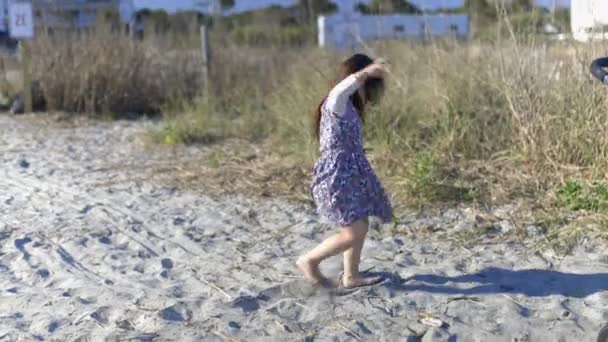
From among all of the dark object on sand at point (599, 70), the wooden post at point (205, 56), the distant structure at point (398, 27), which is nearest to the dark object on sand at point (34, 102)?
the wooden post at point (205, 56)

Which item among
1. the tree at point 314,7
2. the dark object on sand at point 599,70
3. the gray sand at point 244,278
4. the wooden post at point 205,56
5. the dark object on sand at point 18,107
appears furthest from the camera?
the tree at point 314,7

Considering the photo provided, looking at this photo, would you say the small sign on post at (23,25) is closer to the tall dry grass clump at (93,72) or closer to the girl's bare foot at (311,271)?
the tall dry grass clump at (93,72)

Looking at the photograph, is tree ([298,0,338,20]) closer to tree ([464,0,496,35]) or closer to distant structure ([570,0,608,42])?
tree ([464,0,496,35])

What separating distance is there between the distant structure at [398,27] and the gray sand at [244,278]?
3.29m

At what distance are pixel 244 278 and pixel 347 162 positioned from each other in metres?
1.08

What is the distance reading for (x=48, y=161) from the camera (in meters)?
9.62

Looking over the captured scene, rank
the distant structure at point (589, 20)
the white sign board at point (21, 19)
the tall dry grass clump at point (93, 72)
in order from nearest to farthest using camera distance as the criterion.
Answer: the distant structure at point (589, 20) → the white sign board at point (21, 19) → the tall dry grass clump at point (93, 72)

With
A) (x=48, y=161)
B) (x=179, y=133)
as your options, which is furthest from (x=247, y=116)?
(x=48, y=161)

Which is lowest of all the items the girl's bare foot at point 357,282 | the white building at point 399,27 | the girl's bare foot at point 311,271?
the girl's bare foot at point 357,282

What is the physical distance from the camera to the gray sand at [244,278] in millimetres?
4535

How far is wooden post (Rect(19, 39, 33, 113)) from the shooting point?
43.9ft

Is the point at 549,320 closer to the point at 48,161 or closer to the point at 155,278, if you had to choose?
the point at 155,278

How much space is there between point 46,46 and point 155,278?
9.16 meters

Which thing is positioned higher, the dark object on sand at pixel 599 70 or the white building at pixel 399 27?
the white building at pixel 399 27
